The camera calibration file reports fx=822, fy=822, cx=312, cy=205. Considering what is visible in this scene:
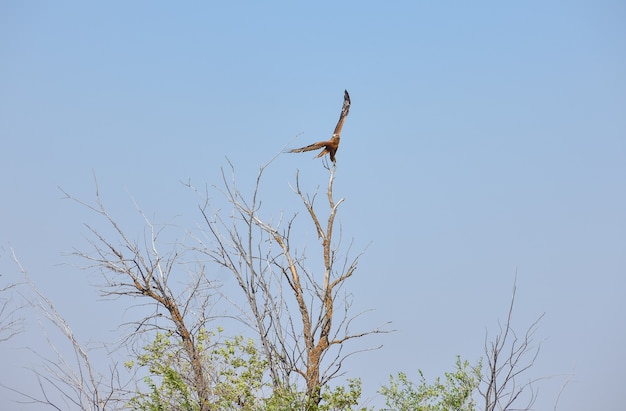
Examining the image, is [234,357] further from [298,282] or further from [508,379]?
[508,379]

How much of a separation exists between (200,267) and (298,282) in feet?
4.83

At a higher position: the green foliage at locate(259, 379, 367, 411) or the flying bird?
the flying bird

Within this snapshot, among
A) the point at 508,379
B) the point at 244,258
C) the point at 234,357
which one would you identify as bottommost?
the point at 508,379

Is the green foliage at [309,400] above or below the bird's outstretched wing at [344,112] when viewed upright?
below

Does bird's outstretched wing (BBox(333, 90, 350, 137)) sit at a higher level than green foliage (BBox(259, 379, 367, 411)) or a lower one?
higher

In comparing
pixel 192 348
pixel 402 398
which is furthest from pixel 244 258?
pixel 402 398

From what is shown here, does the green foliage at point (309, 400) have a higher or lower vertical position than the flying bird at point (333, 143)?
lower

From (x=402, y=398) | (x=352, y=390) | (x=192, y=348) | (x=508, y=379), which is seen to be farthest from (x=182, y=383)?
(x=508, y=379)

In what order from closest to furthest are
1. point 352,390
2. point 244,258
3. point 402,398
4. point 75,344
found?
point 244,258 → point 75,344 → point 352,390 → point 402,398

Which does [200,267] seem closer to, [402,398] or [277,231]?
[277,231]

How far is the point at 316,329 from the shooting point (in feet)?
26.7

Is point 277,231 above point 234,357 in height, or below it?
above

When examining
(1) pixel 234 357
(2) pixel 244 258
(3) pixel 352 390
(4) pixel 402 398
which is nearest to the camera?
(2) pixel 244 258

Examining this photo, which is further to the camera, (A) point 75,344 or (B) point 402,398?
(B) point 402,398
